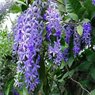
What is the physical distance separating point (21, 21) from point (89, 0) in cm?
35

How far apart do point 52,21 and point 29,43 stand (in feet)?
0.49

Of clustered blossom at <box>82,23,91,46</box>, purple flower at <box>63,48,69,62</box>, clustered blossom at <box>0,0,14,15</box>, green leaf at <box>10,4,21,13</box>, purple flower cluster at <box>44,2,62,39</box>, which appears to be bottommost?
purple flower at <box>63,48,69,62</box>

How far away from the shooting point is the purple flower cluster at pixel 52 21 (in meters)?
1.39

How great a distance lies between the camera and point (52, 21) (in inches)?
54.5

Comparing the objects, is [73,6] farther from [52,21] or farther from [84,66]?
[84,66]

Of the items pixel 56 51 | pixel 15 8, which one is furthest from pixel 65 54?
pixel 15 8

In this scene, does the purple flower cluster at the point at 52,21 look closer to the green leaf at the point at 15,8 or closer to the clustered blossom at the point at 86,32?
the clustered blossom at the point at 86,32

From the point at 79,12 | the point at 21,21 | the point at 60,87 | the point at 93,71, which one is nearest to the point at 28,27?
the point at 21,21

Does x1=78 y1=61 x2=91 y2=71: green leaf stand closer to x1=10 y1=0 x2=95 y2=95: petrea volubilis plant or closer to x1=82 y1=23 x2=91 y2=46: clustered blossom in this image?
x1=10 y1=0 x2=95 y2=95: petrea volubilis plant

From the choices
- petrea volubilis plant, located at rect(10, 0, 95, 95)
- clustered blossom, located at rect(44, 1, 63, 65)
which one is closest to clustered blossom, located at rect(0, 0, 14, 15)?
petrea volubilis plant, located at rect(10, 0, 95, 95)

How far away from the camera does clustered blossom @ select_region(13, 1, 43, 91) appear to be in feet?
4.43

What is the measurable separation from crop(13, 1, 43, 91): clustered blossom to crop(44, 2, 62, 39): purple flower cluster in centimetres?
4

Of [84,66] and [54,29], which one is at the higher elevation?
[54,29]

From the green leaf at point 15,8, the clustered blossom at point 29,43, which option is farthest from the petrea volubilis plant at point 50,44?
the green leaf at point 15,8
